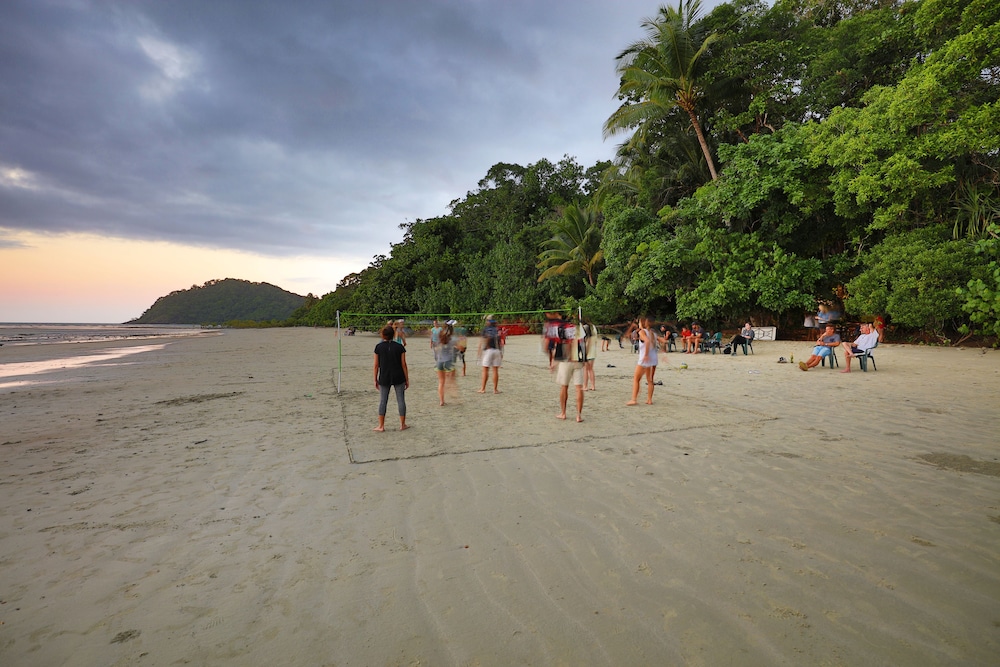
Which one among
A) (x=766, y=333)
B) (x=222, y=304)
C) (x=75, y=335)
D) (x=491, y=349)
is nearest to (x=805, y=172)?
(x=766, y=333)

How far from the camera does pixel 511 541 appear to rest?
10.7ft

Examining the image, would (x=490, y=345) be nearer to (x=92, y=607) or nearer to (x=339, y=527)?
(x=339, y=527)

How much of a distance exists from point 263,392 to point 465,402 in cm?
471

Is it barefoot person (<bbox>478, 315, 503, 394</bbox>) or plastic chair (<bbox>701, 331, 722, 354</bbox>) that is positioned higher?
barefoot person (<bbox>478, 315, 503, 394</bbox>)

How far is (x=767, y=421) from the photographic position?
6488mm

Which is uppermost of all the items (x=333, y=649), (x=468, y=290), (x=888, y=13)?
(x=888, y=13)

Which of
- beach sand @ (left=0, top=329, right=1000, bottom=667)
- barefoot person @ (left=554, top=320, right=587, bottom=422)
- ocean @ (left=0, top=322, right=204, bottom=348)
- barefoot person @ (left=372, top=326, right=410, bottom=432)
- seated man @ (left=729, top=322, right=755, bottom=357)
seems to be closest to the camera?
beach sand @ (left=0, top=329, right=1000, bottom=667)

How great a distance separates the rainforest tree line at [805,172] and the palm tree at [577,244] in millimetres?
98

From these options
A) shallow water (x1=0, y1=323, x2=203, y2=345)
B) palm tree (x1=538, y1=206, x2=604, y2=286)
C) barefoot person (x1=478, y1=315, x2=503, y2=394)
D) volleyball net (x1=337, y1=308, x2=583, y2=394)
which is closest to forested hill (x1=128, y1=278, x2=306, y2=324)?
shallow water (x1=0, y1=323, x2=203, y2=345)

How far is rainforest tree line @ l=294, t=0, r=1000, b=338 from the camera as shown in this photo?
13969 mm

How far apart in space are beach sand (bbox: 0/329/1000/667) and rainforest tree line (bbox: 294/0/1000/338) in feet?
34.7

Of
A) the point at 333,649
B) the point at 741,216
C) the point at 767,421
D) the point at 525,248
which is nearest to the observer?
the point at 333,649

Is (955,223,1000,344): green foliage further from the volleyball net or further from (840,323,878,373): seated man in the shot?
the volleyball net

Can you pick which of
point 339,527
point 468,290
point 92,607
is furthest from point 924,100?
point 468,290
